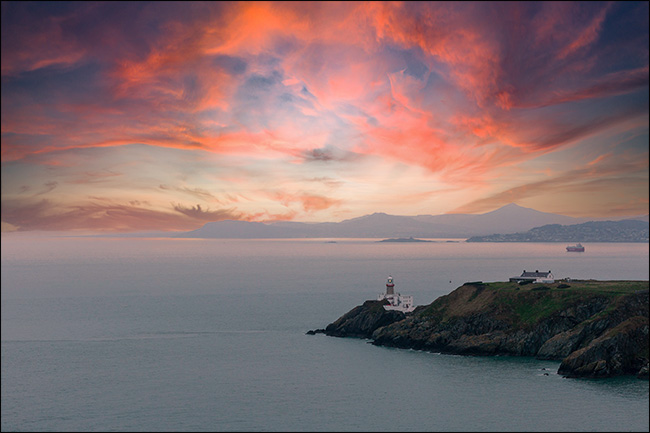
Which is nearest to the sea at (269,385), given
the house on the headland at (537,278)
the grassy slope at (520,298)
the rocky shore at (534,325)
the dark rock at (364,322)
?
the rocky shore at (534,325)

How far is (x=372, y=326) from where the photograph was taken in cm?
11250

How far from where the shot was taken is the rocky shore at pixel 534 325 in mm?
76375

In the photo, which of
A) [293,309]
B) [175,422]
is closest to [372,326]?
[293,309]

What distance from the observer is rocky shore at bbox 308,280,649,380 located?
251 ft

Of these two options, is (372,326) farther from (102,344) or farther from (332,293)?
(332,293)

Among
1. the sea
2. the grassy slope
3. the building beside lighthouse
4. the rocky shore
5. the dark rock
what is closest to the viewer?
the sea

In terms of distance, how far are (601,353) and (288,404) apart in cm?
4481

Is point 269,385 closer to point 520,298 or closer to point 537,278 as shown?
point 520,298

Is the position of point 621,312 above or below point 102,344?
above

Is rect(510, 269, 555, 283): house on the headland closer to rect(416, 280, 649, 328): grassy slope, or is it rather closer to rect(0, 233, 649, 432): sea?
rect(416, 280, 649, 328): grassy slope

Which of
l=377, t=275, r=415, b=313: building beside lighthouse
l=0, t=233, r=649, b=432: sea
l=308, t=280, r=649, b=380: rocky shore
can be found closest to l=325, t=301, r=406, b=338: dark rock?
l=308, t=280, r=649, b=380: rocky shore

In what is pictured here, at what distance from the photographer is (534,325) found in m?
92.9

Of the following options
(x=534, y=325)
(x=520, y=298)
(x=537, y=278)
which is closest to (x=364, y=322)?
(x=520, y=298)

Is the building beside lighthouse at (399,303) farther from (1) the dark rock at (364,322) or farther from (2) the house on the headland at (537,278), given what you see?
(2) the house on the headland at (537,278)
